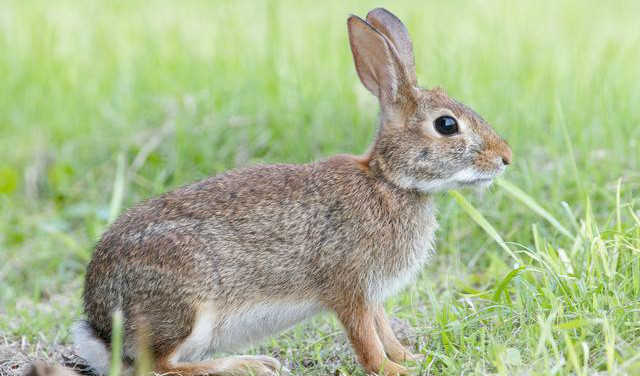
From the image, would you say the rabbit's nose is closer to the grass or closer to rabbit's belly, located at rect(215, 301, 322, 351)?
the grass

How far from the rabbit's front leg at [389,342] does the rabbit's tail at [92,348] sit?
1.18 m

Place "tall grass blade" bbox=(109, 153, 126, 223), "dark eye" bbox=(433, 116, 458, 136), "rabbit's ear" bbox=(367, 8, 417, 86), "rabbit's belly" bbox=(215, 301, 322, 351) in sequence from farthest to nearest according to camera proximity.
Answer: "tall grass blade" bbox=(109, 153, 126, 223) → "rabbit's ear" bbox=(367, 8, 417, 86) → "dark eye" bbox=(433, 116, 458, 136) → "rabbit's belly" bbox=(215, 301, 322, 351)

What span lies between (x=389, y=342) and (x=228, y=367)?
718mm

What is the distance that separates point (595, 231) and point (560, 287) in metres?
0.35

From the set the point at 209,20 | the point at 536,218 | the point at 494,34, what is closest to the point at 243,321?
the point at 536,218

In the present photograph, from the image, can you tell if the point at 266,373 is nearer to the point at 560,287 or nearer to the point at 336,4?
the point at 560,287

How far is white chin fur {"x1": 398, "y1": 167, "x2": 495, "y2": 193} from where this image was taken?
423 centimetres

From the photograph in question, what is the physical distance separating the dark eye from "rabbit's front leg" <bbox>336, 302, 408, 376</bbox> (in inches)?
32.2

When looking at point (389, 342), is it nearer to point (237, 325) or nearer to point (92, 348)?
point (237, 325)

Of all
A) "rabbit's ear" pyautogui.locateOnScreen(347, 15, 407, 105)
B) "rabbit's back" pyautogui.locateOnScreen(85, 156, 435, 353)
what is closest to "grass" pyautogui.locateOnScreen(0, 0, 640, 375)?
"rabbit's back" pyautogui.locateOnScreen(85, 156, 435, 353)

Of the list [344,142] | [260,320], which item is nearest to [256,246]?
[260,320]

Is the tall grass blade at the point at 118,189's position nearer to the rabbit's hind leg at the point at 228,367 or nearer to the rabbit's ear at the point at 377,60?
the rabbit's hind leg at the point at 228,367

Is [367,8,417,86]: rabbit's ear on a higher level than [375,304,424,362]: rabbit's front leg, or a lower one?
higher

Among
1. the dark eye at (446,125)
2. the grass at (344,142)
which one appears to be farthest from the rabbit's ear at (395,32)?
the grass at (344,142)
